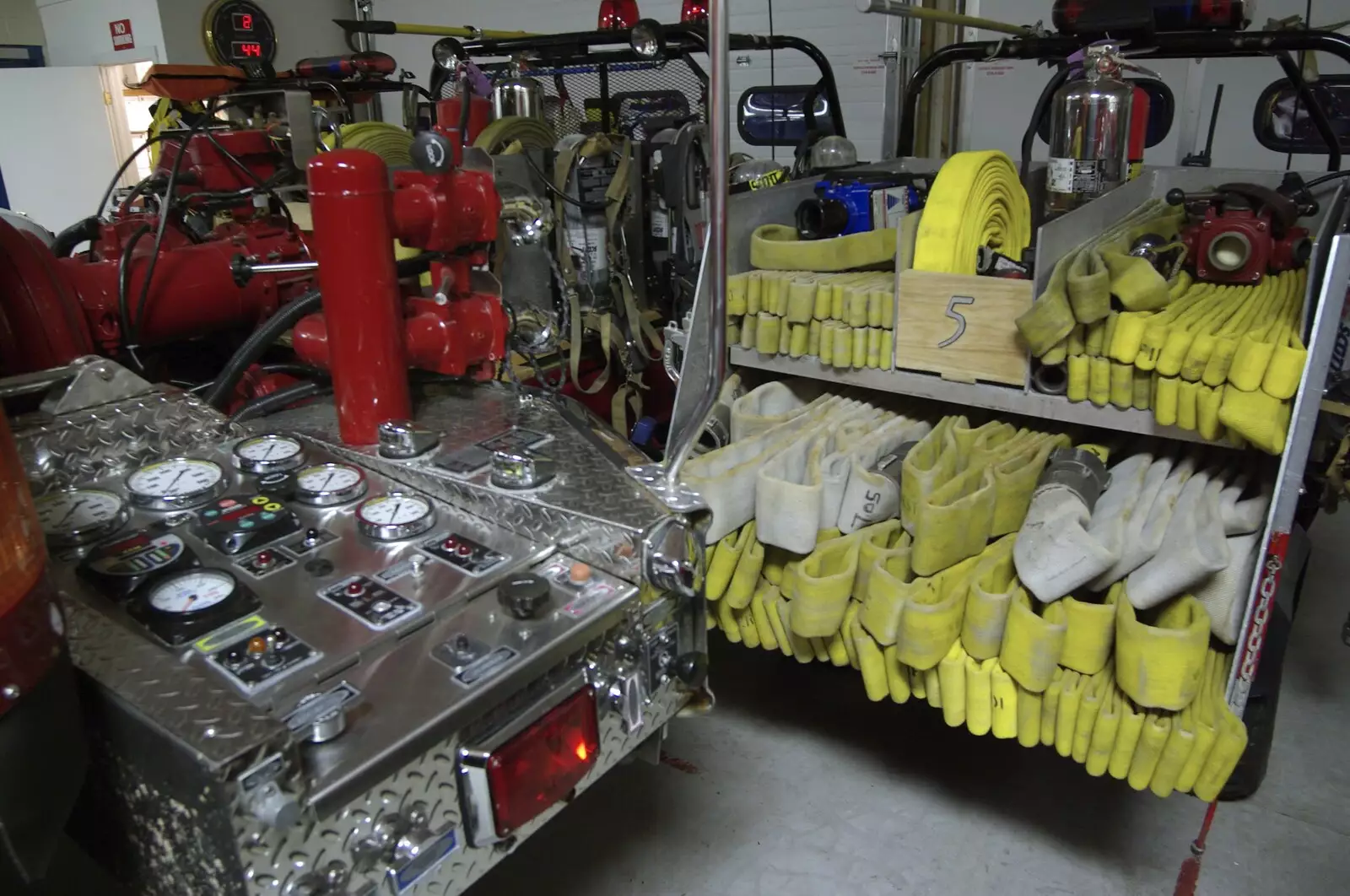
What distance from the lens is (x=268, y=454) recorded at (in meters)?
1.16

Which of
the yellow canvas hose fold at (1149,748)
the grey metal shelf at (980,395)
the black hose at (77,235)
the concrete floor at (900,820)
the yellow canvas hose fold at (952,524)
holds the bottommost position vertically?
the concrete floor at (900,820)

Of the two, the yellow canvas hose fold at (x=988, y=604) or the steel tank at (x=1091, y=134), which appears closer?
the yellow canvas hose fold at (x=988, y=604)

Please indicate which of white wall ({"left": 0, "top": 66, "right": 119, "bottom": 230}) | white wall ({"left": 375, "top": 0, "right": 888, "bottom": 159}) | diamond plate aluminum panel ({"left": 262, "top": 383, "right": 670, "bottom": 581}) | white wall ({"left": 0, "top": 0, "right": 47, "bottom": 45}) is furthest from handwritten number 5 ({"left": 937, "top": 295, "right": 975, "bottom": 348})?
white wall ({"left": 0, "top": 0, "right": 47, "bottom": 45})

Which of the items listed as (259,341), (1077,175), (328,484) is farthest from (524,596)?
(1077,175)

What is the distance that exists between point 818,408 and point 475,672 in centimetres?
102

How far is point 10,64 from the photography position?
6.71m

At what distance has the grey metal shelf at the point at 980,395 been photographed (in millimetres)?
1361

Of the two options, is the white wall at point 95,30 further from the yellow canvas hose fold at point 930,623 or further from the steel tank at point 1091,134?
the yellow canvas hose fold at point 930,623

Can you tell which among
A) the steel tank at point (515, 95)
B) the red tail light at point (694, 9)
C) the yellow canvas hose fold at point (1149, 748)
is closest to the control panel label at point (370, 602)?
the yellow canvas hose fold at point (1149, 748)

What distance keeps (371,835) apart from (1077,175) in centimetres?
162

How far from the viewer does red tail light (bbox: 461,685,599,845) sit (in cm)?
81

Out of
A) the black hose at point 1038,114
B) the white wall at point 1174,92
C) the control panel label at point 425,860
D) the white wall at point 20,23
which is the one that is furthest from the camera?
the white wall at point 20,23

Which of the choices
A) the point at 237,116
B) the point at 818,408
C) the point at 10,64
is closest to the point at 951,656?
the point at 818,408

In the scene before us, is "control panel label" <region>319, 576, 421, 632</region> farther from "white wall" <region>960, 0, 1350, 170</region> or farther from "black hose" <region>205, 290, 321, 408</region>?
"white wall" <region>960, 0, 1350, 170</region>
